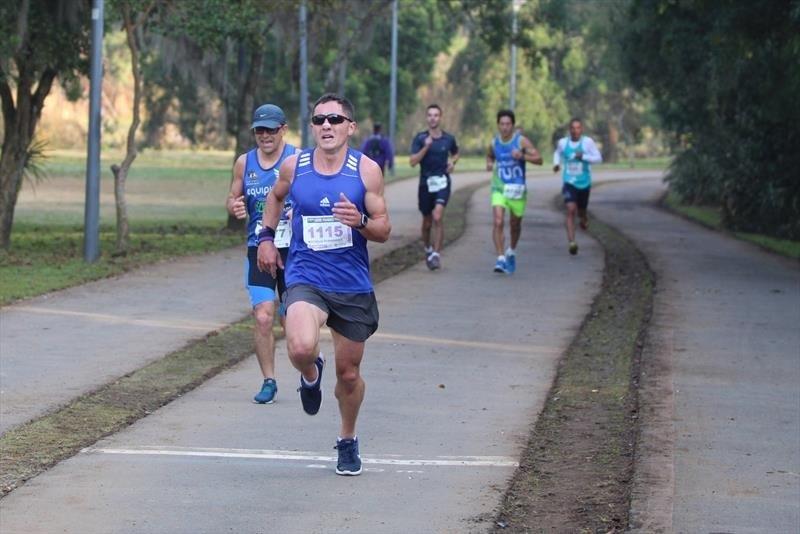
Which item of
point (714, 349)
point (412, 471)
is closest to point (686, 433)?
point (412, 471)

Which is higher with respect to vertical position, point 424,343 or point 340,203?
point 340,203

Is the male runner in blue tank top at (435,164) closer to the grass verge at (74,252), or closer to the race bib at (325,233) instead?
the grass verge at (74,252)

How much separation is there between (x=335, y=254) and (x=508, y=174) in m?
10.9

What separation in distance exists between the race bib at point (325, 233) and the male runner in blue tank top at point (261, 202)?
2164mm

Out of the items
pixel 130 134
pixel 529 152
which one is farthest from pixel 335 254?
pixel 130 134

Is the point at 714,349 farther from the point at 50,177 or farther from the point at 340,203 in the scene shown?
the point at 50,177

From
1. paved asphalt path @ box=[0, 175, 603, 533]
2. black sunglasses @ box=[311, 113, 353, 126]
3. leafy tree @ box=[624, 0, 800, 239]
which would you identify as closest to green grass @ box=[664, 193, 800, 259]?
leafy tree @ box=[624, 0, 800, 239]

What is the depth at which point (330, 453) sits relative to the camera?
816 centimetres

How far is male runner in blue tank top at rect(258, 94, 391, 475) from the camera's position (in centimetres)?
728

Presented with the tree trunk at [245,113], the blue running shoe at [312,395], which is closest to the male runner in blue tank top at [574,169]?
the tree trunk at [245,113]

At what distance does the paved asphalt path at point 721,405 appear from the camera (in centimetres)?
715

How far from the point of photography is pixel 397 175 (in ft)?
178

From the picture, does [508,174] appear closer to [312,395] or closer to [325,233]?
[312,395]

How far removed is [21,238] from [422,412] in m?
15.6
